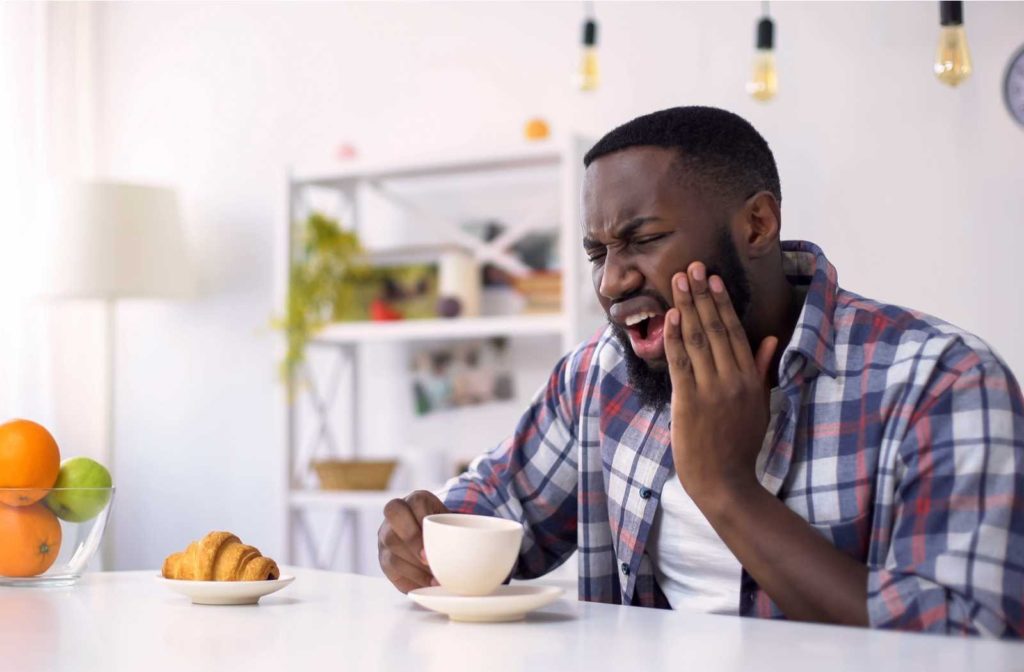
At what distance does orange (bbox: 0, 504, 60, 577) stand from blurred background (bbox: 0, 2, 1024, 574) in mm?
1852

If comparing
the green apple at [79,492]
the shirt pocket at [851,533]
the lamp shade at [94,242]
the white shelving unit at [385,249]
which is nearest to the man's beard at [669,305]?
the shirt pocket at [851,533]

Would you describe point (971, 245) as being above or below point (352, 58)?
below

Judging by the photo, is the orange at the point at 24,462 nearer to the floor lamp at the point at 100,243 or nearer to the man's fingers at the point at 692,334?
the man's fingers at the point at 692,334

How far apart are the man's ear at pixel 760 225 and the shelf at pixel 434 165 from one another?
1669mm

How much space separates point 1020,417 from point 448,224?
2.43 metres

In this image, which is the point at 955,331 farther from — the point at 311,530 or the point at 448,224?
the point at 311,530

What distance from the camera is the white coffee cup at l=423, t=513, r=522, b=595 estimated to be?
3.43 ft

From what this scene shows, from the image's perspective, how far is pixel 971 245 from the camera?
9.47 ft

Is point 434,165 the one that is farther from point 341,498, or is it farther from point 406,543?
point 406,543

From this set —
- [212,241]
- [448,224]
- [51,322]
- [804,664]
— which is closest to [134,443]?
[51,322]

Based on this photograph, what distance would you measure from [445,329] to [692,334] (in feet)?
6.49

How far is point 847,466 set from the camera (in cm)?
128

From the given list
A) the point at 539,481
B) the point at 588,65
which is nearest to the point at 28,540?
the point at 539,481

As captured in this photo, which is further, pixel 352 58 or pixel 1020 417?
pixel 352 58
